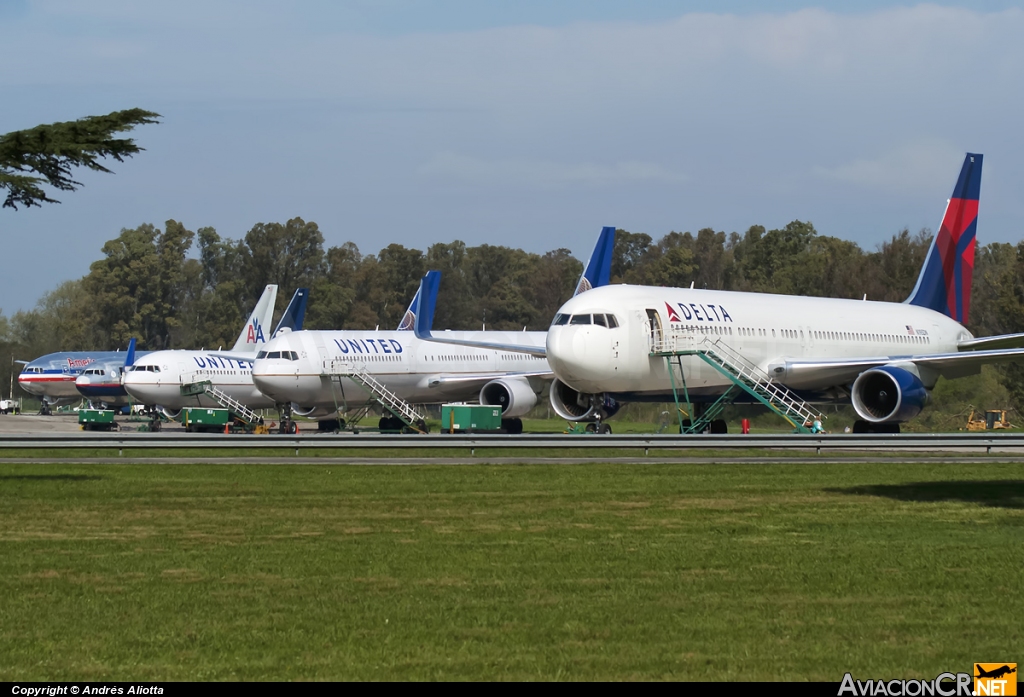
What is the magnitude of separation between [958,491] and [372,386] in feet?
112

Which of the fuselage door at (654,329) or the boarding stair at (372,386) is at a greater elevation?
the fuselage door at (654,329)

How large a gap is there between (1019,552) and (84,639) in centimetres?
832

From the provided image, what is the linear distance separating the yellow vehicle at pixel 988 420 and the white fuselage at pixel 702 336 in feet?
19.5

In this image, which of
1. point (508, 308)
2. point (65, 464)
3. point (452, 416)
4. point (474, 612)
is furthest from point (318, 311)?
point (474, 612)

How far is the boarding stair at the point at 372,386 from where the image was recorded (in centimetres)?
4919

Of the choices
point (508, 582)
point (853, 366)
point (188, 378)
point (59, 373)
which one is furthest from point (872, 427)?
point (59, 373)

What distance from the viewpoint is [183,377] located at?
58594 mm

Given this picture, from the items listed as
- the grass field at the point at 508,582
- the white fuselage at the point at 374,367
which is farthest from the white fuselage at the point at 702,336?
the grass field at the point at 508,582

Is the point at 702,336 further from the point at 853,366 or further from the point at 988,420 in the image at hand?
the point at 988,420

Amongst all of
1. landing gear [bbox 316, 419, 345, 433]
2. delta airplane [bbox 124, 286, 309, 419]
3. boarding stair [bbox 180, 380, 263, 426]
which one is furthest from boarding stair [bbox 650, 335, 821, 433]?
delta airplane [bbox 124, 286, 309, 419]

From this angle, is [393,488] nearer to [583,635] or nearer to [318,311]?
[583,635]

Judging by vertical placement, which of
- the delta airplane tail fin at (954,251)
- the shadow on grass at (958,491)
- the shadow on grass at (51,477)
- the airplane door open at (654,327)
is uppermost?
the delta airplane tail fin at (954,251)

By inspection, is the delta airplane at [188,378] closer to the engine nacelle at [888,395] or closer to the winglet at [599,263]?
the winglet at [599,263]

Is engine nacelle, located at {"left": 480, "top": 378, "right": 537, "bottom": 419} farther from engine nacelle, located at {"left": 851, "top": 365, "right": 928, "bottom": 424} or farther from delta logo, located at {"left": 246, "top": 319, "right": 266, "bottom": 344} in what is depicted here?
delta logo, located at {"left": 246, "top": 319, "right": 266, "bottom": 344}
